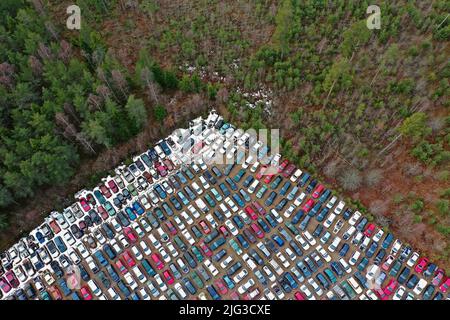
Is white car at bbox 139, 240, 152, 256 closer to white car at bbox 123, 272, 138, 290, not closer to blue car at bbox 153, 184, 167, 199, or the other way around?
white car at bbox 123, 272, 138, 290

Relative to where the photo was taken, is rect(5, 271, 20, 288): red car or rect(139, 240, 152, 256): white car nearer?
rect(5, 271, 20, 288): red car

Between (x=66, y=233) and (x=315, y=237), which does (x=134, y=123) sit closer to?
(x=66, y=233)

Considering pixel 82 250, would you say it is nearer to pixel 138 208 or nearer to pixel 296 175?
pixel 138 208

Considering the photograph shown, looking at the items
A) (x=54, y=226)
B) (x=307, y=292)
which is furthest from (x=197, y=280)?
(x=54, y=226)

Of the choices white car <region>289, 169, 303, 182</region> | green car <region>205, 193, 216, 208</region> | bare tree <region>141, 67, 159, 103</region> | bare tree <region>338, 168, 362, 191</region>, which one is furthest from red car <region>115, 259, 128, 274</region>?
bare tree <region>338, 168, 362, 191</region>

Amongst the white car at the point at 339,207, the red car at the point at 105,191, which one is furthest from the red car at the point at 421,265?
the red car at the point at 105,191

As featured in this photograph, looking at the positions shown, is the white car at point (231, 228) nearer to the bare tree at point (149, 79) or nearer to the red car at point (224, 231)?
the red car at point (224, 231)
